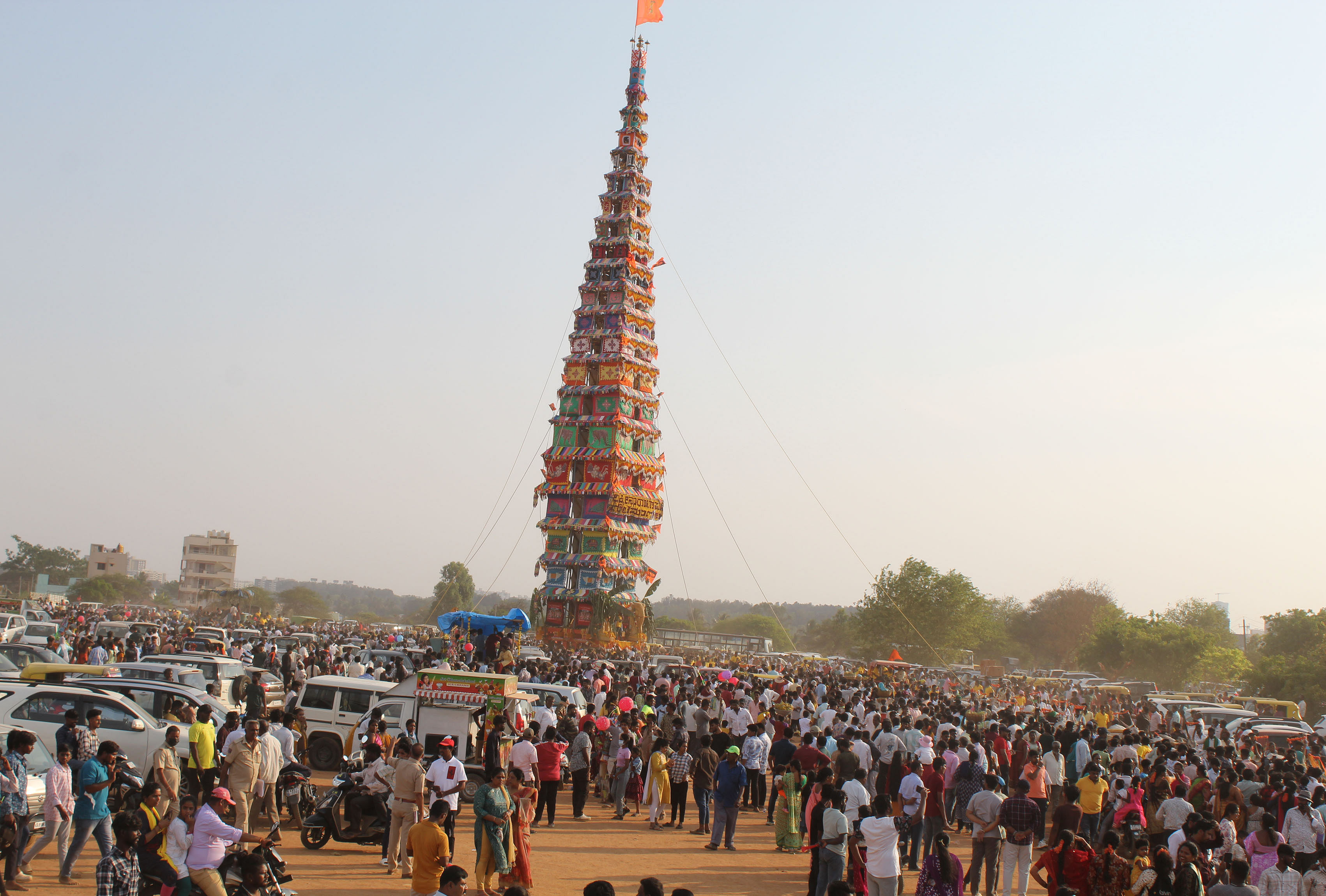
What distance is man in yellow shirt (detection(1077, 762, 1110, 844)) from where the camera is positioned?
13.3m

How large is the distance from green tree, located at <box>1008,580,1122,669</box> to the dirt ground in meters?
79.2

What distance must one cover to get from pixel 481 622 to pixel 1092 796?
96.6ft

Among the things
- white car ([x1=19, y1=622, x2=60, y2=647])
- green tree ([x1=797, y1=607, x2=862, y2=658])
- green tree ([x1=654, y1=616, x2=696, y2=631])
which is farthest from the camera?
green tree ([x1=797, y1=607, x2=862, y2=658])

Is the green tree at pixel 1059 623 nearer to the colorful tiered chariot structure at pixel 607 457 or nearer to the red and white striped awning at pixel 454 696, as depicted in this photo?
the colorful tiered chariot structure at pixel 607 457

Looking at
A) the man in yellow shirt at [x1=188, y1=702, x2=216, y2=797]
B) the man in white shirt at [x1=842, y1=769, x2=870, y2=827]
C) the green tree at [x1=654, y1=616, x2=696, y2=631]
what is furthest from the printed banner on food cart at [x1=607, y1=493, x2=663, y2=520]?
the man in white shirt at [x1=842, y1=769, x2=870, y2=827]

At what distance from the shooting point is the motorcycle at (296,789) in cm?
1341

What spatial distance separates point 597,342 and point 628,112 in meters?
14.6

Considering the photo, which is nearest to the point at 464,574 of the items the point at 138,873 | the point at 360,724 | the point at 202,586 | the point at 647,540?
the point at 202,586

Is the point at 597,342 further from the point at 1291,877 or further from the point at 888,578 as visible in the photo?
the point at 1291,877

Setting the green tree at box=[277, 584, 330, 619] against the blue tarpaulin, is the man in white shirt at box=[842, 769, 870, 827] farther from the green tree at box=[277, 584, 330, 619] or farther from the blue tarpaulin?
the green tree at box=[277, 584, 330, 619]

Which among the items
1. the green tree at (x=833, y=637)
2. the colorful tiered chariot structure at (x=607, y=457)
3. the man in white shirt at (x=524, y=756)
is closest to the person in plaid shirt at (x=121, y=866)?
the man in white shirt at (x=524, y=756)

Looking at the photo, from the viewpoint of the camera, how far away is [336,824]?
1270 cm

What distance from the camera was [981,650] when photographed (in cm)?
9894

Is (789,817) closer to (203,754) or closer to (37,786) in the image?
(203,754)
